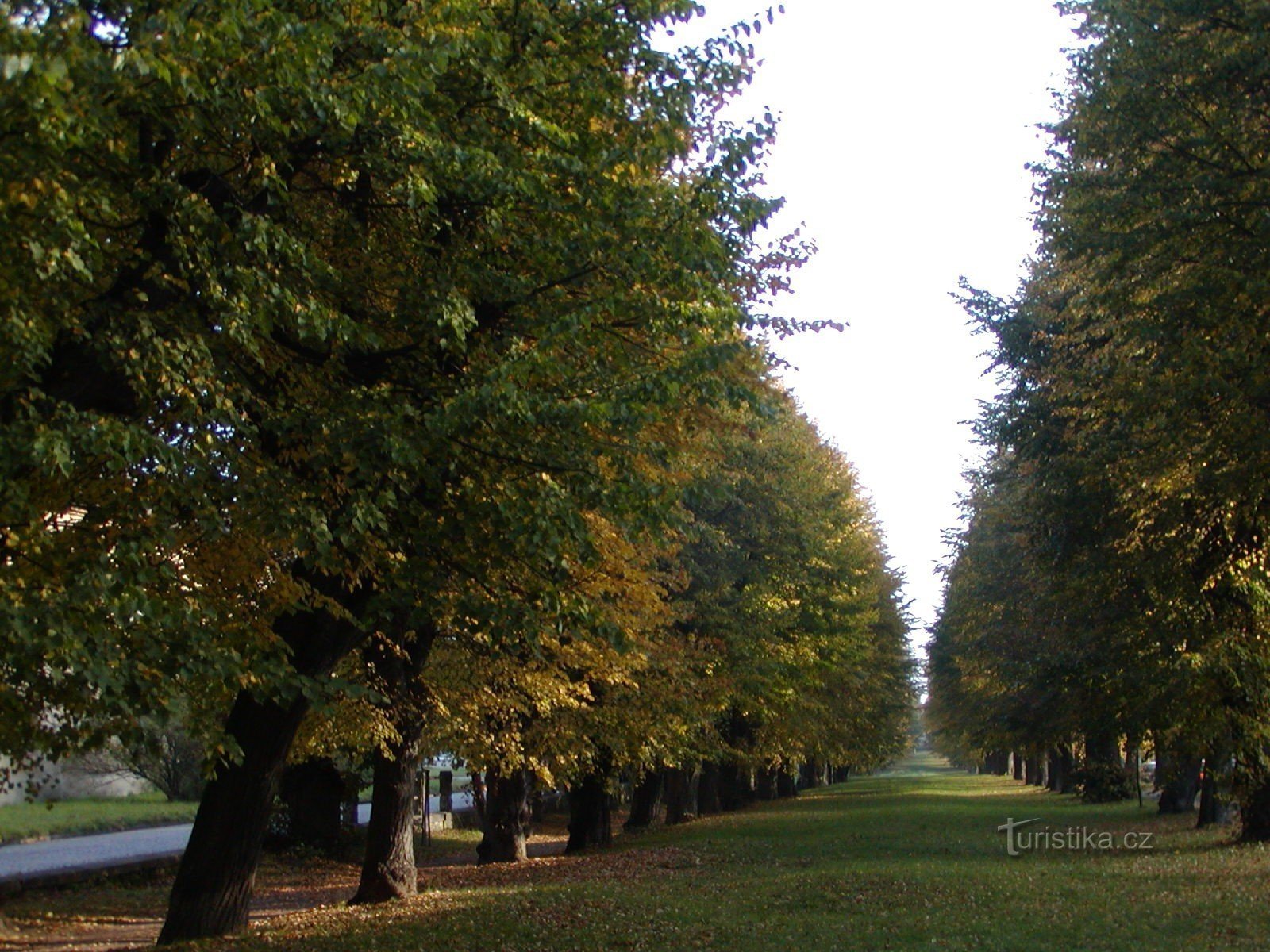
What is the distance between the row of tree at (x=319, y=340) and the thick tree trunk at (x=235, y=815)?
0.03 m

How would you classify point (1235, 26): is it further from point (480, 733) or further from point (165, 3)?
point (480, 733)

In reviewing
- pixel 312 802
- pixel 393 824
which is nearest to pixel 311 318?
pixel 393 824

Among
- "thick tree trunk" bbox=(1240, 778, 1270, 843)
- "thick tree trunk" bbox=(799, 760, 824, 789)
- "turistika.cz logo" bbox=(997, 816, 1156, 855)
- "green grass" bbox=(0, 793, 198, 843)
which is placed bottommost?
"thick tree trunk" bbox=(799, 760, 824, 789)

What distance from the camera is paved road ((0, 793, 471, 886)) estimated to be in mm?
21302

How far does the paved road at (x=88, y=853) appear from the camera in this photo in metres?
21.3

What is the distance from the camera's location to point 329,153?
8.85 metres

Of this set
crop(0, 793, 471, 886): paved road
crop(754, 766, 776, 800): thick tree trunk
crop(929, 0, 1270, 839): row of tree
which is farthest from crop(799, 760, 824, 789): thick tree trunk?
crop(929, 0, 1270, 839): row of tree

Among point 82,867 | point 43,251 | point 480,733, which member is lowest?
point 82,867

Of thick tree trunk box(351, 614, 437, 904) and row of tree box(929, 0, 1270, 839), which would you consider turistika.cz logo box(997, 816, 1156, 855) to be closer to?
row of tree box(929, 0, 1270, 839)

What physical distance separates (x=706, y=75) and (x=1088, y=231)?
6.22 metres

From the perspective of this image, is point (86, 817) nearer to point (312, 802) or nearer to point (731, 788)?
point (312, 802)

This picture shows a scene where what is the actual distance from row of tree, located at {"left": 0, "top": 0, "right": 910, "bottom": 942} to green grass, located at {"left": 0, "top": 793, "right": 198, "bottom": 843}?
26.4 m

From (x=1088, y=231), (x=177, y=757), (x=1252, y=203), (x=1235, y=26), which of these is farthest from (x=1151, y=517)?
(x=177, y=757)

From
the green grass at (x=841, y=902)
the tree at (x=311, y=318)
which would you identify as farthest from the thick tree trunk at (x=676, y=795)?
the tree at (x=311, y=318)
